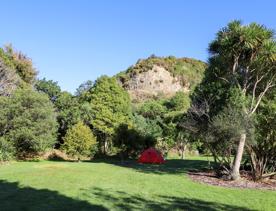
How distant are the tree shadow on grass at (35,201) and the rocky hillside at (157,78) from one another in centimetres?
6737

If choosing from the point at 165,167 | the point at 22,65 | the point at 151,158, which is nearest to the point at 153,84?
the point at 22,65

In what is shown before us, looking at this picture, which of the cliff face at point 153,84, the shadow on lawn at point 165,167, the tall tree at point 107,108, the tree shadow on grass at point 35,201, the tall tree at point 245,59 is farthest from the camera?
the cliff face at point 153,84

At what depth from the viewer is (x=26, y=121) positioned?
29.2 metres

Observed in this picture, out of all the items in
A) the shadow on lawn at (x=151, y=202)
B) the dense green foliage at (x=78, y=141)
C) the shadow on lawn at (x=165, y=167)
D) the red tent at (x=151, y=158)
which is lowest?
the shadow on lawn at (x=151, y=202)

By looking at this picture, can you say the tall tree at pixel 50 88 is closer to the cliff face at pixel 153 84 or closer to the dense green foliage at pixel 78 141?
the dense green foliage at pixel 78 141

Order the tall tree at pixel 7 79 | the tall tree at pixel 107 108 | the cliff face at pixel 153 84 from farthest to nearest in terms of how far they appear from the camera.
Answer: the cliff face at pixel 153 84 → the tall tree at pixel 107 108 → the tall tree at pixel 7 79

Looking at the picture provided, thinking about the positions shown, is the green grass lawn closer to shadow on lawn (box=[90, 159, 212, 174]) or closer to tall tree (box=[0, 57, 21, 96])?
shadow on lawn (box=[90, 159, 212, 174])

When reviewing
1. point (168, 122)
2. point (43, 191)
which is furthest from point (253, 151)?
point (168, 122)

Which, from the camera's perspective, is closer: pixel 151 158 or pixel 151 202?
pixel 151 202

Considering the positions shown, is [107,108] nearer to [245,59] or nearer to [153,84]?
[245,59]

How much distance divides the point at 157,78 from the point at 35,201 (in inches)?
3028

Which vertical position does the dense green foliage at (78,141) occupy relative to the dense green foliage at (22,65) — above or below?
below

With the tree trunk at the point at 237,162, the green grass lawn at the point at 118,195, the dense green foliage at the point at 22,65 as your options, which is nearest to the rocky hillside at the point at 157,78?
the dense green foliage at the point at 22,65

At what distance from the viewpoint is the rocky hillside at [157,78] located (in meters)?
84.7
